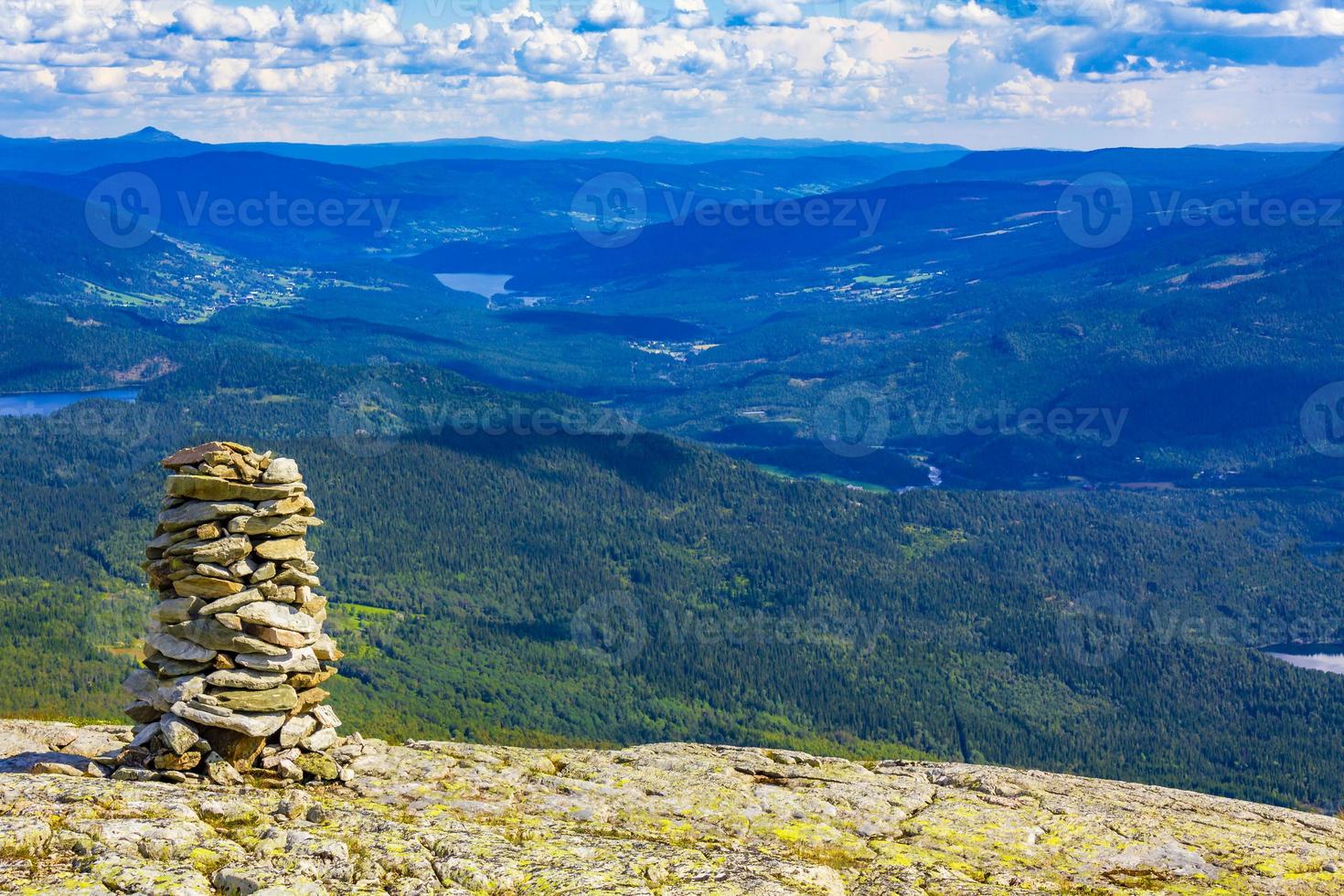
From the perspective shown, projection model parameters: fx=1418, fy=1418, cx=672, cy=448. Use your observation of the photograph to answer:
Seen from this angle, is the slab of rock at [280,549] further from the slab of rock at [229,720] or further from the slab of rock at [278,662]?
the slab of rock at [229,720]

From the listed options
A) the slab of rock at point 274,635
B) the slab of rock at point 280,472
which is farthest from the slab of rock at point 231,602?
the slab of rock at point 280,472

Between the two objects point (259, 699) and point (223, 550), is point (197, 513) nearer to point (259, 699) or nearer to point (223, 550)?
point (223, 550)

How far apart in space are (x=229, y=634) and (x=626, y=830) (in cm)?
1212

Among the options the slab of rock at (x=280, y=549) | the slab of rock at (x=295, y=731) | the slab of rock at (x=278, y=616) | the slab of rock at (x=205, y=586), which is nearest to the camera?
the slab of rock at (x=278, y=616)

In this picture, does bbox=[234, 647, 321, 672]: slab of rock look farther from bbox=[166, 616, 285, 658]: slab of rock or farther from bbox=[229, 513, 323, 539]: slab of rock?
bbox=[229, 513, 323, 539]: slab of rock

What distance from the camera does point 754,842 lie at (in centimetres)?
3812

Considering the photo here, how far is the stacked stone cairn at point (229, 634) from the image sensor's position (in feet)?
126

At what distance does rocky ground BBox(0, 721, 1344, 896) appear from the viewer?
31578 mm

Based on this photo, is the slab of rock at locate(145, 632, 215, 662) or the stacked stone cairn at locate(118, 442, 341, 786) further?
the slab of rock at locate(145, 632, 215, 662)

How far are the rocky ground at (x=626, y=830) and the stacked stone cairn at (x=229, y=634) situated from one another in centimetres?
152

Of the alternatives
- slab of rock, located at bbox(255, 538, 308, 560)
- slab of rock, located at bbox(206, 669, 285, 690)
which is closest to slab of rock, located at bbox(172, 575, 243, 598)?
slab of rock, located at bbox(255, 538, 308, 560)

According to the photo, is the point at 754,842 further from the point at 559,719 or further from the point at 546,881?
the point at 559,719

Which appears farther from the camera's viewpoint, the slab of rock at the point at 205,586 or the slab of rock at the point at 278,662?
the slab of rock at the point at 205,586

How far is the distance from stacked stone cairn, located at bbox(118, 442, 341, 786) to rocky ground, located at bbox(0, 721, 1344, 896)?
1.52m
